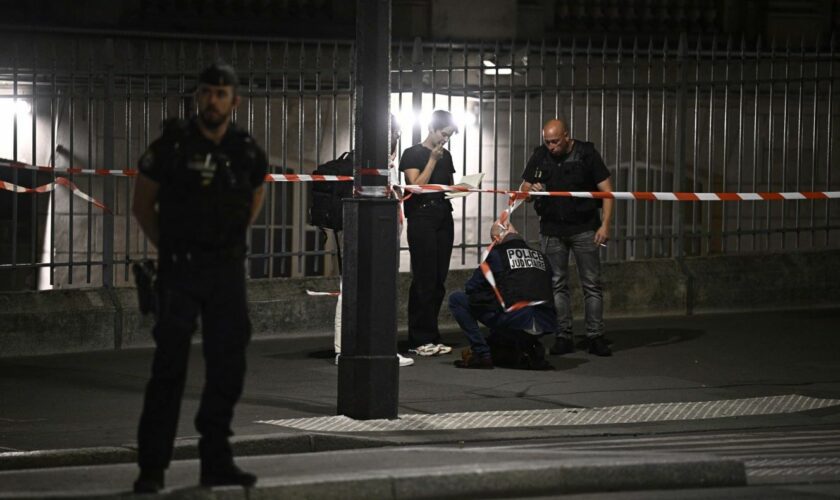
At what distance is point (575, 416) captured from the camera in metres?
9.52

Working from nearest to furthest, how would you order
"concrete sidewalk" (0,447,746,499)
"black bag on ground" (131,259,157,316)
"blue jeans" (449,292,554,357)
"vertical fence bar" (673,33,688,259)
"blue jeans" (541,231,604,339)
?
"black bag on ground" (131,259,157,316)
"concrete sidewalk" (0,447,746,499)
"blue jeans" (449,292,554,357)
"blue jeans" (541,231,604,339)
"vertical fence bar" (673,33,688,259)

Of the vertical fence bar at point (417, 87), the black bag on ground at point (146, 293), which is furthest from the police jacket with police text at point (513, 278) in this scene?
the black bag on ground at point (146, 293)

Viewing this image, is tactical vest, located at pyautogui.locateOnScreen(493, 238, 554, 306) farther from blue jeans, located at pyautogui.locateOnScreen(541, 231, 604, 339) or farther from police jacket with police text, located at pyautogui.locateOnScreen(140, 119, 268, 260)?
police jacket with police text, located at pyautogui.locateOnScreen(140, 119, 268, 260)

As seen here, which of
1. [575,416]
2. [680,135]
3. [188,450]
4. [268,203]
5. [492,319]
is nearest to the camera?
[188,450]

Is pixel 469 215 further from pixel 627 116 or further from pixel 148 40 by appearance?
pixel 148 40

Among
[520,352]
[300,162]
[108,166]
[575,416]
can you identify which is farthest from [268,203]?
[575,416]

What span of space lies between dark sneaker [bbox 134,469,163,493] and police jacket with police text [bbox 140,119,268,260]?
2.92ft

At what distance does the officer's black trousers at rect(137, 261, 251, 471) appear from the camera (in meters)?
6.84

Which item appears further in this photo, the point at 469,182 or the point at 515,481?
the point at 469,182

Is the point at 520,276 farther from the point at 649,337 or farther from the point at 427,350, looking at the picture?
the point at 649,337

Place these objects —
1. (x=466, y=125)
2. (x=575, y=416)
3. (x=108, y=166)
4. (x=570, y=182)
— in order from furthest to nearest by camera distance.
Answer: (x=466, y=125)
(x=108, y=166)
(x=570, y=182)
(x=575, y=416)

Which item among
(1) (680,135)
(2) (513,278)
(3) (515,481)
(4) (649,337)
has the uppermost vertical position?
(1) (680,135)

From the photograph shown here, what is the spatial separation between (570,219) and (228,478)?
576 cm

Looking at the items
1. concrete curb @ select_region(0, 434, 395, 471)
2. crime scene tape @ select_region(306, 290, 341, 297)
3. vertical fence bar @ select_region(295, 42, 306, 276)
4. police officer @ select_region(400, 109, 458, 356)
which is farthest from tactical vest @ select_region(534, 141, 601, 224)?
concrete curb @ select_region(0, 434, 395, 471)
